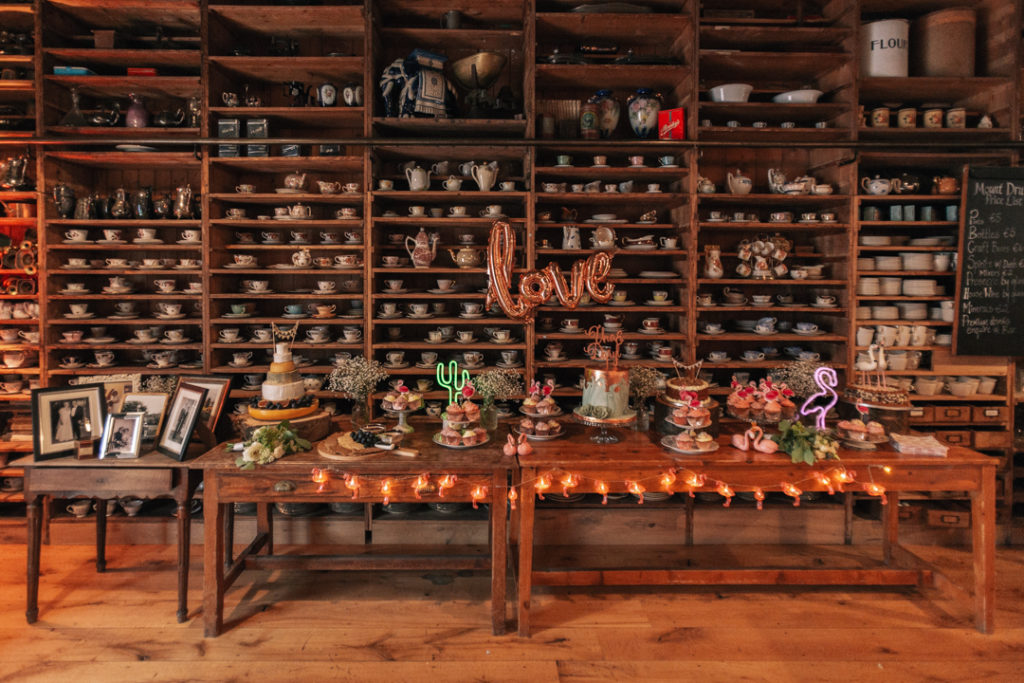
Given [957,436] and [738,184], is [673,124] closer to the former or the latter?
[738,184]

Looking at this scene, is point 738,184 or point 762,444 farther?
point 738,184

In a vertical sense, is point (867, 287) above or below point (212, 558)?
above

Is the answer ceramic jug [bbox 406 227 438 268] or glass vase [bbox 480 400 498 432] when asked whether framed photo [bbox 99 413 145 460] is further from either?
ceramic jug [bbox 406 227 438 268]

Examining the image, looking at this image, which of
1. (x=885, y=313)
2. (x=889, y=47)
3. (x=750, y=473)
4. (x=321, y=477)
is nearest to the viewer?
(x=321, y=477)

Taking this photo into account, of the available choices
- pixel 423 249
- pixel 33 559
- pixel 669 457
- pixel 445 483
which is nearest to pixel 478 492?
pixel 445 483

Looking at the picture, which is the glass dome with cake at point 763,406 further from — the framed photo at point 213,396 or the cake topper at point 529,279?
the framed photo at point 213,396

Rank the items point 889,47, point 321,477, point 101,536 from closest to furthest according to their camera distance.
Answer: point 321,477 → point 101,536 → point 889,47

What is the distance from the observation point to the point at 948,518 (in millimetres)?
3623

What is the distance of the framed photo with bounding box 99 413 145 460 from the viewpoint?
265cm

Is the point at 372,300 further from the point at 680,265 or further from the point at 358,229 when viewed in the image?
the point at 680,265

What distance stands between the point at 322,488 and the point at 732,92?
3.35 m

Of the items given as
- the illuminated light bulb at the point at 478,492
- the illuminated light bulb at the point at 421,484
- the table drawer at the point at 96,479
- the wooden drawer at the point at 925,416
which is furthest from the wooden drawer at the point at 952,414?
the table drawer at the point at 96,479

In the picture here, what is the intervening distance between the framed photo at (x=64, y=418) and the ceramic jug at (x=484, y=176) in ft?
7.61

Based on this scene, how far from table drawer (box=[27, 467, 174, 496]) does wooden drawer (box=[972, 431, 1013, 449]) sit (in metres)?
4.67
